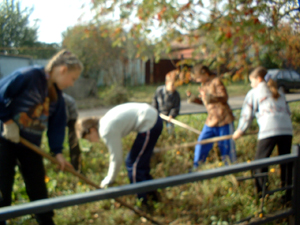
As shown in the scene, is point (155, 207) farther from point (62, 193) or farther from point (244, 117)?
point (244, 117)

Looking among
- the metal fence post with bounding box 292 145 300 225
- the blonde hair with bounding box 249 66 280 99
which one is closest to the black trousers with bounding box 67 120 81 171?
the blonde hair with bounding box 249 66 280 99

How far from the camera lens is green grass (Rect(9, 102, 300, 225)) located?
7.61 ft

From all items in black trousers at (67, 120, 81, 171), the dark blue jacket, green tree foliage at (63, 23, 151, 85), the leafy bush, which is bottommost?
black trousers at (67, 120, 81, 171)

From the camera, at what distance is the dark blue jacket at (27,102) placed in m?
2.06

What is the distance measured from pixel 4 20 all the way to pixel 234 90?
7588mm

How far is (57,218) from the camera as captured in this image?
2451mm

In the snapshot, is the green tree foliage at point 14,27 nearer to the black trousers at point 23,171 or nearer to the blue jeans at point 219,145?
the black trousers at point 23,171

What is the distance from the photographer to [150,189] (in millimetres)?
1440

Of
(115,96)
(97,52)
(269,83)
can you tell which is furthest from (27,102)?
(97,52)

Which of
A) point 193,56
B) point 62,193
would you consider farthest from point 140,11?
point 62,193

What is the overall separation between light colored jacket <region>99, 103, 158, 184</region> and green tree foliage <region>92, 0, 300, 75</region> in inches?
69.8

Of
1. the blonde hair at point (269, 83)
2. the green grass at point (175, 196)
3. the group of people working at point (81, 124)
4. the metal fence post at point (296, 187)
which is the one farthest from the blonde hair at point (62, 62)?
the blonde hair at point (269, 83)

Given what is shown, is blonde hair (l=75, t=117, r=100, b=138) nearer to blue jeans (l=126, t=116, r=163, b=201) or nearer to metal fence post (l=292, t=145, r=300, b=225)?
blue jeans (l=126, t=116, r=163, b=201)

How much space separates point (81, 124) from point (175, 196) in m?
1.15
